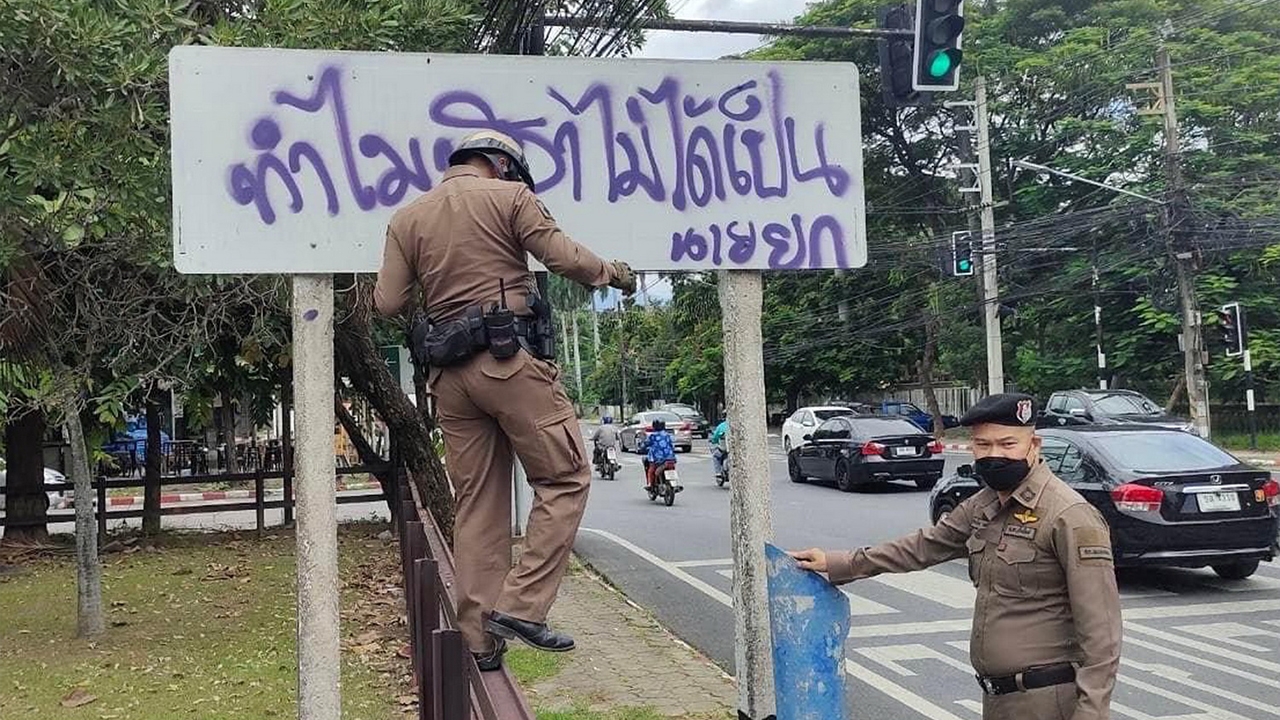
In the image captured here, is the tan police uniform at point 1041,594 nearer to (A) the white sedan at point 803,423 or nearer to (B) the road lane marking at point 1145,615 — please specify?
(B) the road lane marking at point 1145,615

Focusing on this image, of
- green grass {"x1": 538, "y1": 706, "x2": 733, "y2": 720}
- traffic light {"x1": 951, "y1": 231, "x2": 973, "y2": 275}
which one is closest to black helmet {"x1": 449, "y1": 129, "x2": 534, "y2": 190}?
green grass {"x1": 538, "y1": 706, "x2": 733, "y2": 720}

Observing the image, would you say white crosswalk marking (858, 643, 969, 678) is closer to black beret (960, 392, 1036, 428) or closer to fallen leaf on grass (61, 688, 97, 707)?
black beret (960, 392, 1036, 428)

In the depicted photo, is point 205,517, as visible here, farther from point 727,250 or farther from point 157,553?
point 727,250

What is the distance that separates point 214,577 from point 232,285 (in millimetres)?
4959

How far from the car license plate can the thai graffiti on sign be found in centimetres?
711

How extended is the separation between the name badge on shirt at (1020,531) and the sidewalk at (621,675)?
10.5ft

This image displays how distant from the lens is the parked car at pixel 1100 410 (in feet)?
72.6

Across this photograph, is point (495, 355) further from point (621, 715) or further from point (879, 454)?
point (879, 454)

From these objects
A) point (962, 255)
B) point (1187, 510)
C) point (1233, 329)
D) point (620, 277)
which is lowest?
point (1187, 510)

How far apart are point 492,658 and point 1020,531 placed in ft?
5.27

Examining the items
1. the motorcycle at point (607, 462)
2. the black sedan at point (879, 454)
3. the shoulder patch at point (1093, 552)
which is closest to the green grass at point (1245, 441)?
the black sedan at point (879, 454)

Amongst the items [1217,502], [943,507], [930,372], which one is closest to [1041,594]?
[1217,502]

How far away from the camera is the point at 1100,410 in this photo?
22516mm

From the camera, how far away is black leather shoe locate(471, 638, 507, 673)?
10.1 feet
